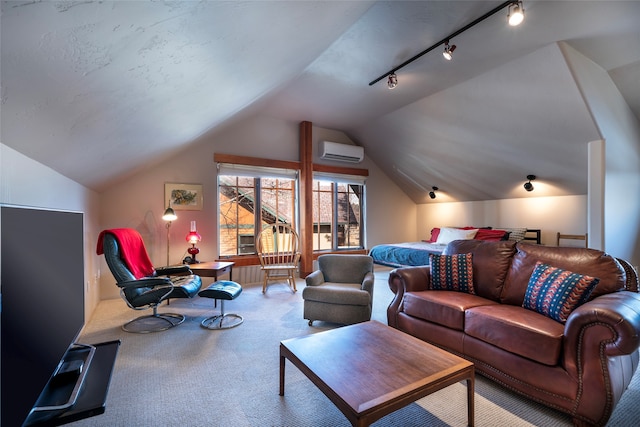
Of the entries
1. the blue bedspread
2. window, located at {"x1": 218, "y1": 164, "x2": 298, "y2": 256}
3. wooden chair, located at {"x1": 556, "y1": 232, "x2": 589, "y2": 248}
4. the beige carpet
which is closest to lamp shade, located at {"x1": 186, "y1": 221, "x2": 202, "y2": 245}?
window, located at {"x1": 218, "y1": 164, "x2": 298, "y2": 256}

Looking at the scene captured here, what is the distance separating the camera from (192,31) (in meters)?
1.41

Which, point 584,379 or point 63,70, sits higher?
point 63,70

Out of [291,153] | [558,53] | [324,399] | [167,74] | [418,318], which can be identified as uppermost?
[558,53]

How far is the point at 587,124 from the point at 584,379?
3.09m

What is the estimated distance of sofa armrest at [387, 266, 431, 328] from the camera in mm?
2654

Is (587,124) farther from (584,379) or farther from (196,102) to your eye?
(196,102)

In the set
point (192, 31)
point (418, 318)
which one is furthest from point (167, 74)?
point (418, 318)

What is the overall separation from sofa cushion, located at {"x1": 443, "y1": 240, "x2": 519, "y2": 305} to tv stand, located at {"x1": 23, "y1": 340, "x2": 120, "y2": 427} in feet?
8.90

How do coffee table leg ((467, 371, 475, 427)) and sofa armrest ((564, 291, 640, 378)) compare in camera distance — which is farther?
coffee table leg ((467, 371, 475, 427))

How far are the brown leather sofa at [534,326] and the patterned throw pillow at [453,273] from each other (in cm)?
7

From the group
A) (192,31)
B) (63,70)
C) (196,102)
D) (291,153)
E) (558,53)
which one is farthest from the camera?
(291,153)

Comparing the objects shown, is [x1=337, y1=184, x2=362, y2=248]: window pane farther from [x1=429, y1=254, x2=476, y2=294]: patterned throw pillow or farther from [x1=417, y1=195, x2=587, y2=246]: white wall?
[x1=429, y1=254, x2=476, y2=294]: patterned throw pillow

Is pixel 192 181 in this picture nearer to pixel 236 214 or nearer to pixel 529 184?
pixel 236 214

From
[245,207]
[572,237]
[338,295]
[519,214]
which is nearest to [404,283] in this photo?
[338,295]
